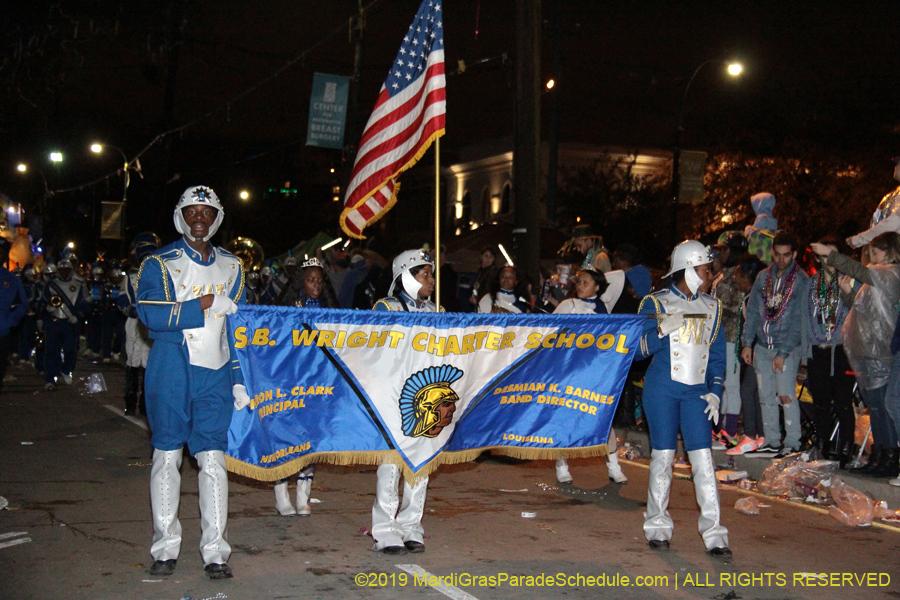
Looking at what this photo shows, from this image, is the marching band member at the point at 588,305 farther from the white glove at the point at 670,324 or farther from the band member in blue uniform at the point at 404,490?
the band member in blue uniform at the point at 404,490

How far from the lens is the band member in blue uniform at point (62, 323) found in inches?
652

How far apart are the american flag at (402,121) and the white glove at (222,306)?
2.36 meters

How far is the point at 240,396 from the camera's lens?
19.9ft

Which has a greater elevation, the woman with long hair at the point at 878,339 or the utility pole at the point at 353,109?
the utility pole at the point at 353,109

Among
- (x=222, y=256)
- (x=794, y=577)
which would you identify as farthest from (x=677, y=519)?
(x=222, y=256)

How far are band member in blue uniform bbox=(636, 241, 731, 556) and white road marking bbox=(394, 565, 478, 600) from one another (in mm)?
1771

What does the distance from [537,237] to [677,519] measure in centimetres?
656

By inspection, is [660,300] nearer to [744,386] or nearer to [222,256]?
[222,256]

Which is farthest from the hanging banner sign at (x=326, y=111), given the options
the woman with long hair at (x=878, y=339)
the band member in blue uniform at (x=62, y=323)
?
the woman with long hair at (x=878, y=339)

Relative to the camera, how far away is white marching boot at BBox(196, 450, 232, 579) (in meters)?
5.73

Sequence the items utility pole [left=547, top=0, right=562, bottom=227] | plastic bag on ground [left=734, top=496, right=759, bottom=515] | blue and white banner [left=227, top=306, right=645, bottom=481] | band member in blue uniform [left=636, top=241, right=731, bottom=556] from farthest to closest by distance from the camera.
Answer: utility pole [left=547, top=0, right=562, bottom=227]
plastic bag on ground [left=734, top=496, right=759, bottom=515]
band member in blue uniform [left=636, top=241, right=731, bottom=556]
blue and white banner [left=227, top=306, right=645, bottom=481]

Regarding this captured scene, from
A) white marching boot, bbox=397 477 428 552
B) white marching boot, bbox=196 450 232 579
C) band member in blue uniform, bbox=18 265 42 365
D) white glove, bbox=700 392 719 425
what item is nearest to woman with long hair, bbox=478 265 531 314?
white glove, bbox=700 392 719 425

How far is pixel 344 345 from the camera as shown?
6.46 m

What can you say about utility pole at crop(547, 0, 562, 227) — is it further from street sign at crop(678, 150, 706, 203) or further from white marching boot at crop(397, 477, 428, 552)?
white marching boot at crop(397, 477, 428, 552)
